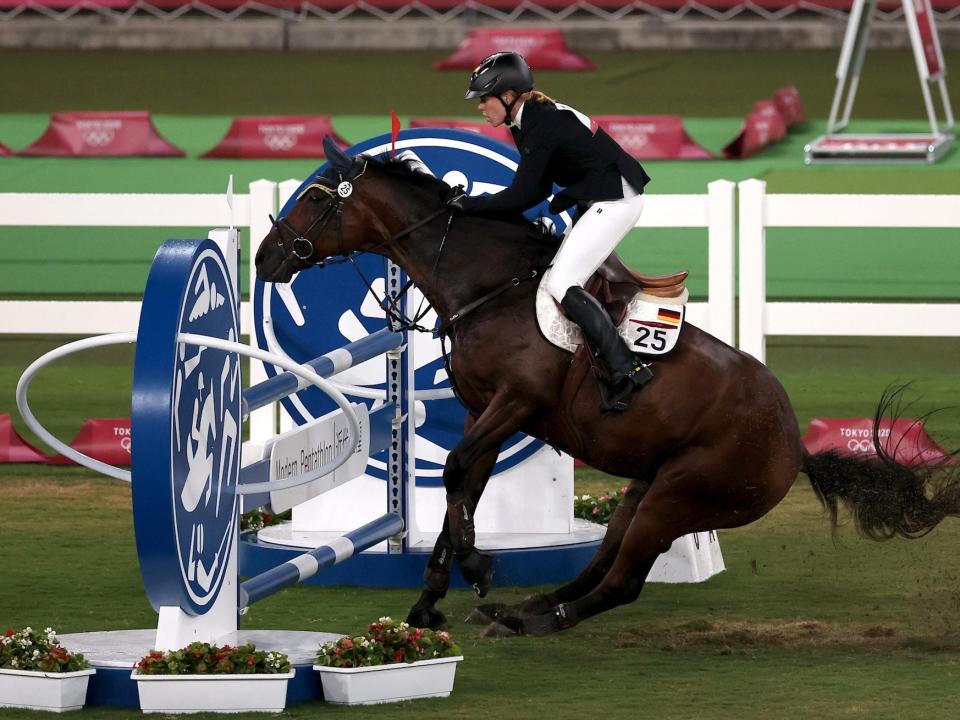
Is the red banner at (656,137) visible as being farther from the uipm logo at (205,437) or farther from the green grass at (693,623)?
the uipm logo at (205,437)

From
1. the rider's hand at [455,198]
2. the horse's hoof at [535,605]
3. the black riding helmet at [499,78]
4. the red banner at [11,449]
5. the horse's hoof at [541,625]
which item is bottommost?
the horse's hoof at [541,625]

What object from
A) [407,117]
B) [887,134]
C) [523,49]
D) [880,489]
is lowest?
[880,489]

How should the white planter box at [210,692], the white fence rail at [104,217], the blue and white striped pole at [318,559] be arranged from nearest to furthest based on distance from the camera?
the white planter box at [210,692] → the blue and white striped pole at [318,559] → the white fence rail at [104,217]

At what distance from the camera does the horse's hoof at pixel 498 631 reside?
24.5ft

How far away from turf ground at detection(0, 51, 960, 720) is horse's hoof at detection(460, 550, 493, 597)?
203 millimetres

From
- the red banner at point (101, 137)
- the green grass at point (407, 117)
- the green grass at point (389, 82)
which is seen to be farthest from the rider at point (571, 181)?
the green grass at point (389, 82)

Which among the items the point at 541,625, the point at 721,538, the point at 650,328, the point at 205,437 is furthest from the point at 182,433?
the point at 721,538

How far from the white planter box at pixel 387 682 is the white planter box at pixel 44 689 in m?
0.74

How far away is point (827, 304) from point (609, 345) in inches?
167

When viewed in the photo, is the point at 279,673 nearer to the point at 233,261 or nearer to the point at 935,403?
the point at 233,261

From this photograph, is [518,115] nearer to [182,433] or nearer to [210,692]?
[182,433]

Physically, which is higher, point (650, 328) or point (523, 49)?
point (523, 49)

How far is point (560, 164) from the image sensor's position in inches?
297

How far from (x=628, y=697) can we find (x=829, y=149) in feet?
46.8
